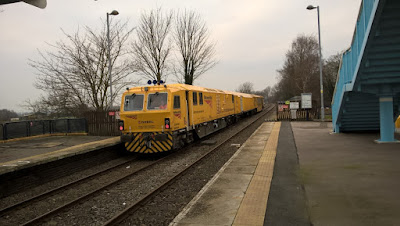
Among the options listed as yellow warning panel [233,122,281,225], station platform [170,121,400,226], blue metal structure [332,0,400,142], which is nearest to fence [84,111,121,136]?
station platform [170,121,400,226]

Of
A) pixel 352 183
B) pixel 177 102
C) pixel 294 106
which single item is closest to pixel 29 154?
pixel 177 102

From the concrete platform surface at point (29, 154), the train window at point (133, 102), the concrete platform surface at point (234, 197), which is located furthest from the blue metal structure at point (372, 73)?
the concrete platform surface at point (29, 154)

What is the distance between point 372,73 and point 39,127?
1499cm

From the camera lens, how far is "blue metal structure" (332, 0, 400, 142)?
6611 mm

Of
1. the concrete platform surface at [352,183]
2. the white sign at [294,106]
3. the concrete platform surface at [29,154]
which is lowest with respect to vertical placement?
the concrete platform surface at [352,183]

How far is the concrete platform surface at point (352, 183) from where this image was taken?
4.16m

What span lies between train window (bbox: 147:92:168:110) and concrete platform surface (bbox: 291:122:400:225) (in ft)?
16.8

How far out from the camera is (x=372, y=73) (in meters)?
9.11

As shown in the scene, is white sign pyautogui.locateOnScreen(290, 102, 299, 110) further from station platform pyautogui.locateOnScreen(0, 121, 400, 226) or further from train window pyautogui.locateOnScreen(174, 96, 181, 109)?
train window pyautogui.locateOnScreen(174, 96, 181, 109)

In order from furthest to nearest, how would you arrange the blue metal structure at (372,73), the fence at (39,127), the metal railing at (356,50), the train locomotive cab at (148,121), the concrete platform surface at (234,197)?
the fence at (39,127) < the train locomotive cab at (148,121) < the metal railing at (356,50) < the blue metal structure at (372,73) < the concrete platform surface at (234,197)

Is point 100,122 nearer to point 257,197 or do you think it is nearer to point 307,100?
point 257,197

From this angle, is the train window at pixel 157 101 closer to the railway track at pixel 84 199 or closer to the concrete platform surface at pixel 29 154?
the concrete platform surface at pixel 29 154

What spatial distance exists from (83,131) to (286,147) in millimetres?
11030

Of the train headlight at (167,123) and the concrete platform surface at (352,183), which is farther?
the train headlight at (167,123)
